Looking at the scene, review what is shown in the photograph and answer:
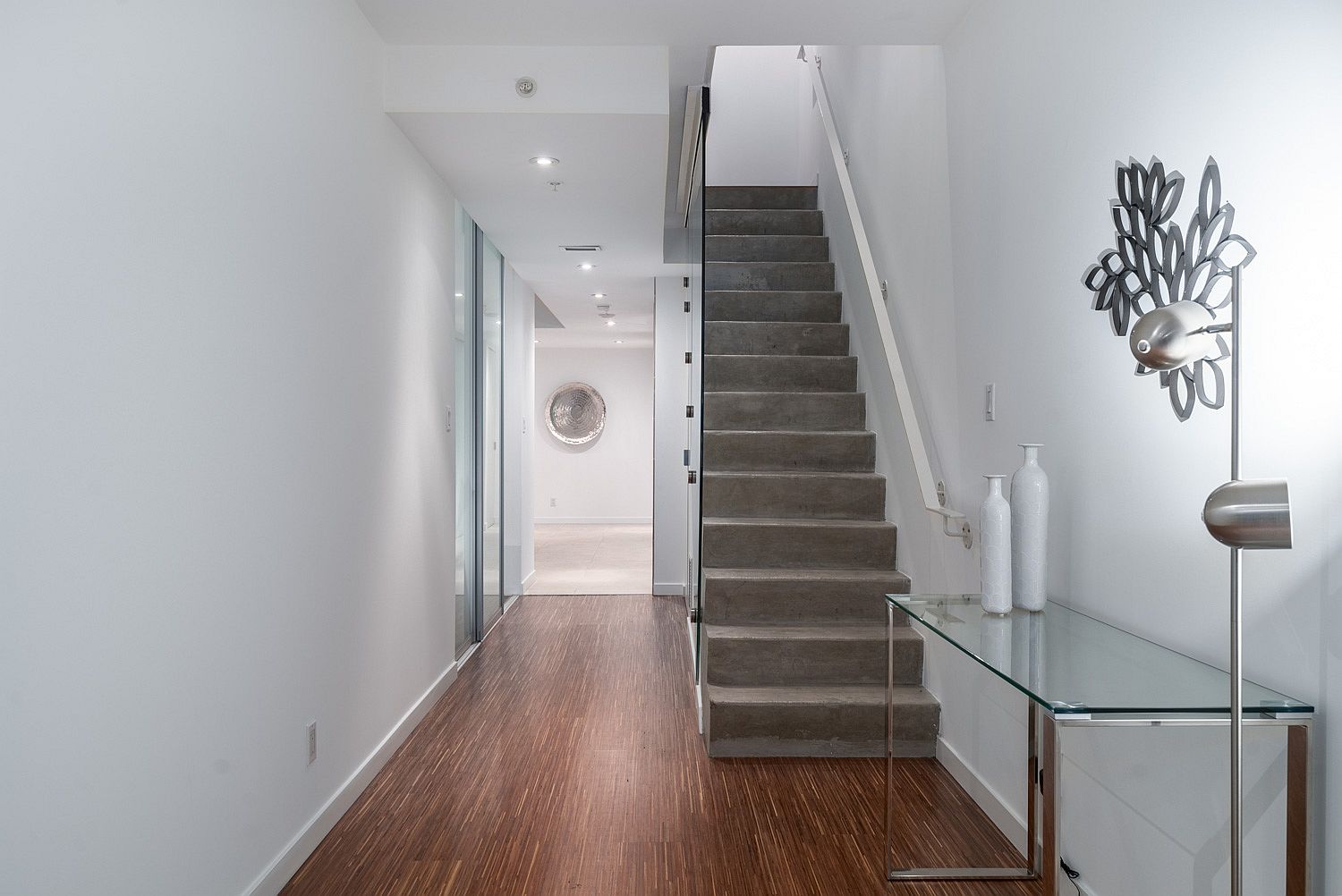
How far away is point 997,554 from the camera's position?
208 cm

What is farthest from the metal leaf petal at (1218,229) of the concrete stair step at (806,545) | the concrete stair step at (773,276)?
the concrete stair step at (773,276)

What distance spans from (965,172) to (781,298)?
2.12 metres

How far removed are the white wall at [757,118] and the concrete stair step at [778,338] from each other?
2292 millimetres

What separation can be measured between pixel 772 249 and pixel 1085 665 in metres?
4.09

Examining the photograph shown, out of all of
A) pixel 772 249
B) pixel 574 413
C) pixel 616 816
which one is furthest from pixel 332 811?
pixel 574 413

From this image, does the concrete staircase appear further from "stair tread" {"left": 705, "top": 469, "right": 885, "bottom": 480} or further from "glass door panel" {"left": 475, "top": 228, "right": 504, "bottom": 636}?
"glass door panel" {"left": 475, "top": 228, "right": 504, "bottom": 636}

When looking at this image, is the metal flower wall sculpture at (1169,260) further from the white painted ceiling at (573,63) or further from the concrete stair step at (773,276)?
the concrete stair step at (773,276)

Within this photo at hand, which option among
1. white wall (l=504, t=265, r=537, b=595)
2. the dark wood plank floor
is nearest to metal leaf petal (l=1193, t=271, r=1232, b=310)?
the dark wood plank floor

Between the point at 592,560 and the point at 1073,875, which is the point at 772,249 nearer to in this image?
the point at 1073,875

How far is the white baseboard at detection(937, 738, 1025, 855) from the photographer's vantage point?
245 centimetres

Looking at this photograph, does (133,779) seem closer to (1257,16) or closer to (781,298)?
(1257,16)

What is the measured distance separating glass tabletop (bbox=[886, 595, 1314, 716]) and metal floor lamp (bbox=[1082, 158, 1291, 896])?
0.09m

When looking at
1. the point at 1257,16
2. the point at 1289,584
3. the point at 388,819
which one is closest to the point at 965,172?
the point at 1257,16

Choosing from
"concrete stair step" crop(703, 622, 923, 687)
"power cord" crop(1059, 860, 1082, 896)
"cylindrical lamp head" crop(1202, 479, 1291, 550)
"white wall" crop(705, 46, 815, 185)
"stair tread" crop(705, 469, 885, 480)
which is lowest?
"power cord" crop(1059, 860, 1082, 896)
